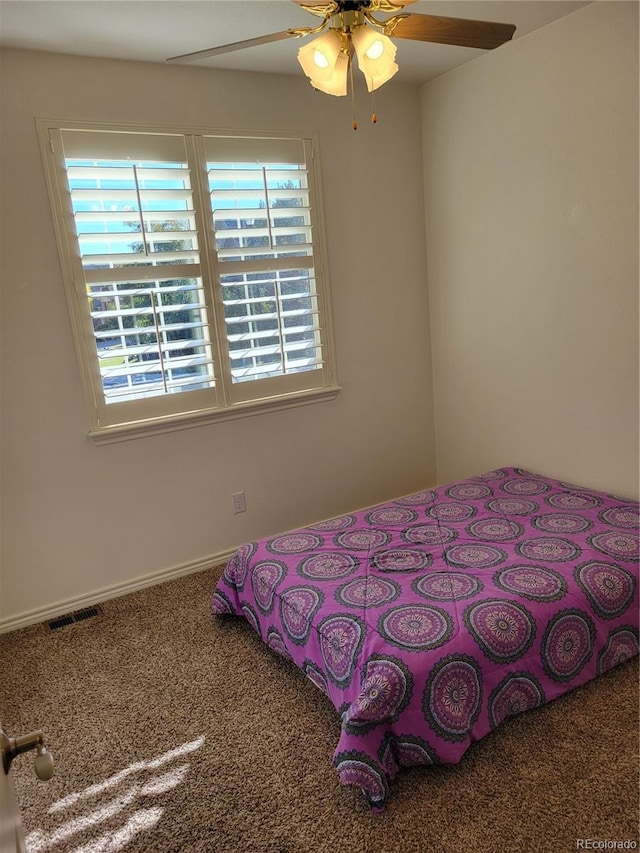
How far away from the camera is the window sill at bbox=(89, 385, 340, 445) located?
2914mm

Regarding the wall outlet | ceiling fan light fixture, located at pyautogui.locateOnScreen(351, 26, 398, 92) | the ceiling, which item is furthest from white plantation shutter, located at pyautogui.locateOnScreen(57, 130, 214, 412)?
ceiling fan light fixture, located at pyautogui.locateOnScreen(351, 26, 398, 92)

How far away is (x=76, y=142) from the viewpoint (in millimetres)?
2660

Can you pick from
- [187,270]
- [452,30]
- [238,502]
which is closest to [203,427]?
[238,502]

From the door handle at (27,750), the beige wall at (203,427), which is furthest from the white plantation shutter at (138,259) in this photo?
the door handle at (27,750)

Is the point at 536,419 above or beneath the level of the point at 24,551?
above

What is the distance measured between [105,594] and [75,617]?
18 centimetres

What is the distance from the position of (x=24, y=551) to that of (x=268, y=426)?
136 cm

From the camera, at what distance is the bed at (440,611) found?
178 centimetres

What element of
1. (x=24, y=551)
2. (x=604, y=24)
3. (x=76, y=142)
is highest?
(x=604, y=24)

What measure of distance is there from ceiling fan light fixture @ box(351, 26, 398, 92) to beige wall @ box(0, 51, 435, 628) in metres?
1.46

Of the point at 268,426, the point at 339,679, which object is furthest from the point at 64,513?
the point at 339,679

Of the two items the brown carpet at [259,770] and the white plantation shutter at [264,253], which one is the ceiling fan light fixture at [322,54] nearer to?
the white plantation shutter at [264,253]

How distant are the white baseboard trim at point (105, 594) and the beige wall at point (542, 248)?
1.74 meters

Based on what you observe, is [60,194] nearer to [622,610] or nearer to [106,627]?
[106,627]
